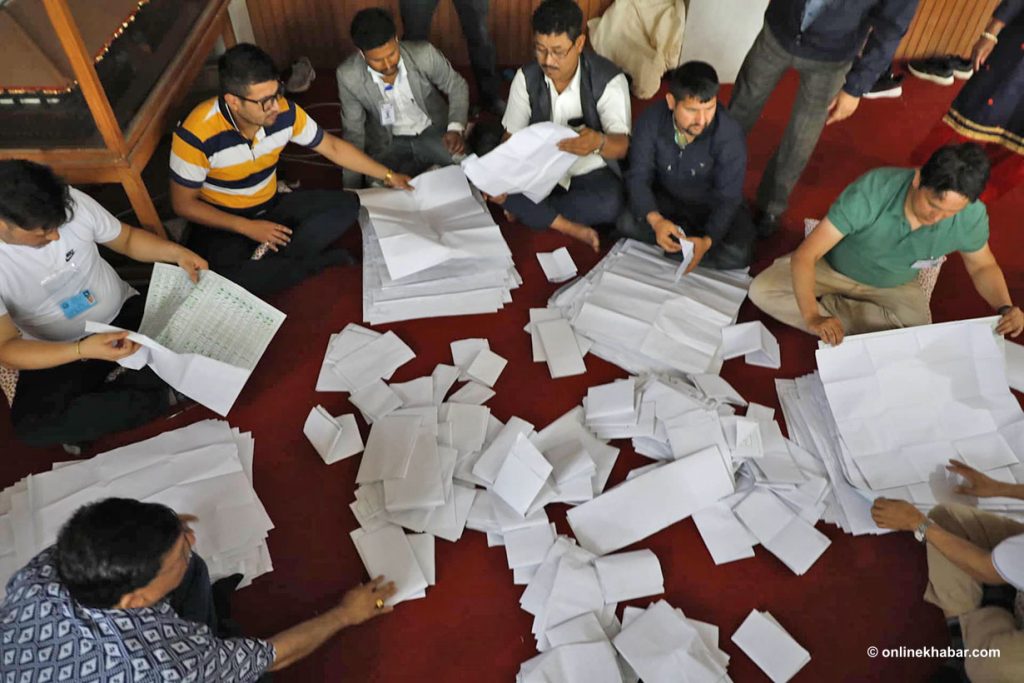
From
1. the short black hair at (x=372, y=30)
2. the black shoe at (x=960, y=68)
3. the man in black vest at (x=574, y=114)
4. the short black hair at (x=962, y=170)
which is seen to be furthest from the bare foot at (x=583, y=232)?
the black shoe at (x=960, y=68)

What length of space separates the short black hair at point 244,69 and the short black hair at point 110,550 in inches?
52.9

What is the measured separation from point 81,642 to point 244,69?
156cm

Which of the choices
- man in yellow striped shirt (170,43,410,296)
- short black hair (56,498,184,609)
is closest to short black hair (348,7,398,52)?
man in yellow striped shirt (170,43,410,296)

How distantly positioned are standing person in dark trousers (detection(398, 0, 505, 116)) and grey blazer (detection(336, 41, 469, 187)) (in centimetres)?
33

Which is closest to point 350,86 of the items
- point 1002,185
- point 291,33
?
point 291,33

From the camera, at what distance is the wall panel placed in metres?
3.35

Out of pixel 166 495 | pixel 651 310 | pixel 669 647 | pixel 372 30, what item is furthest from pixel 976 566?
pixel 372 30

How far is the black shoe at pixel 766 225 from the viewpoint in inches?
108

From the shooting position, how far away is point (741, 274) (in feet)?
8.45

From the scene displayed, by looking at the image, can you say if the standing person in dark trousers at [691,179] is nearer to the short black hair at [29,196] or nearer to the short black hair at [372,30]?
the short black hair at [372,30]

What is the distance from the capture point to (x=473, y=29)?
3.06m

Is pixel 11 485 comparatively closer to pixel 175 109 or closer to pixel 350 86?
pixel 175 109

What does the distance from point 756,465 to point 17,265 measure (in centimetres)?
204

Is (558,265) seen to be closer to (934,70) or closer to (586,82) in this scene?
(586,82)
